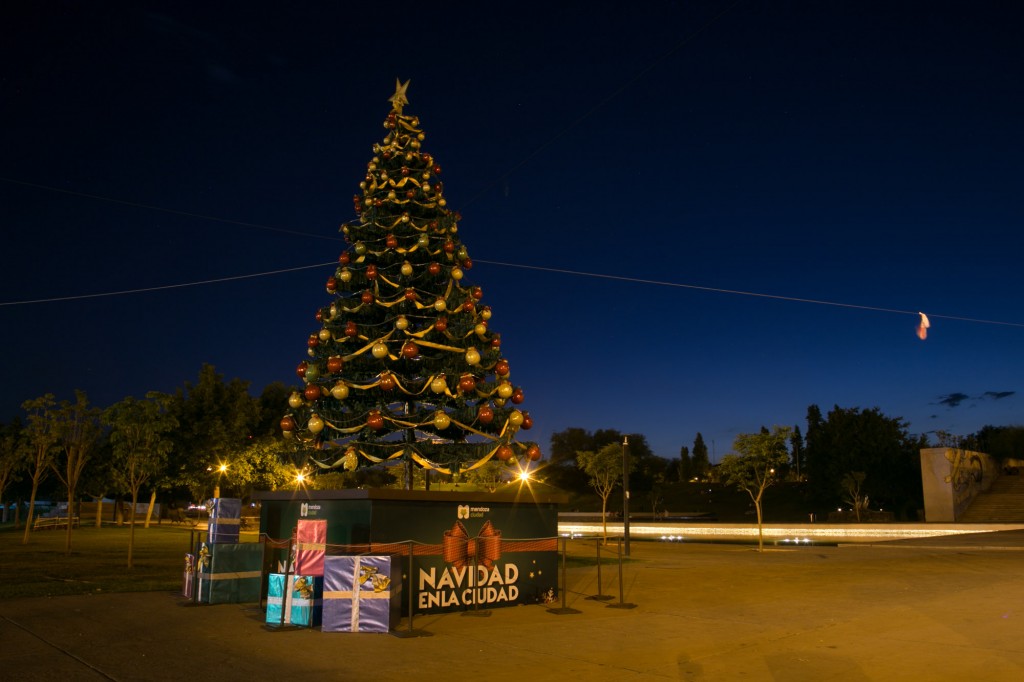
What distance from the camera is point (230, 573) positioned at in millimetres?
12719

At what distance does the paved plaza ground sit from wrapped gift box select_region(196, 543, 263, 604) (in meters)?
0.33

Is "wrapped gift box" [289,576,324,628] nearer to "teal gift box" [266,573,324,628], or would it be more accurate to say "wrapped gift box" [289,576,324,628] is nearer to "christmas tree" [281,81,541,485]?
"teal gift box" [266,573,324,628]

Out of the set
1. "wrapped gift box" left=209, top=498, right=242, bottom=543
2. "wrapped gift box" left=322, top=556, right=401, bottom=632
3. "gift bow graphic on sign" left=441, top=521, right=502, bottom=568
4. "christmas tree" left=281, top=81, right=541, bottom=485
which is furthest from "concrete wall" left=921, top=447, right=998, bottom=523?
"wrapped gift box" left=322, top=556, right=401, bottom=632

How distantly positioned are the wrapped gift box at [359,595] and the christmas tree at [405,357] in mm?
4950

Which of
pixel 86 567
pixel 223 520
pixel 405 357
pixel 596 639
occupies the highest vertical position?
pixel 405 357

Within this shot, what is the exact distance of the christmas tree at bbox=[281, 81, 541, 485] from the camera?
15445 mm

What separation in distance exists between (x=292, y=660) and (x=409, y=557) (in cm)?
337

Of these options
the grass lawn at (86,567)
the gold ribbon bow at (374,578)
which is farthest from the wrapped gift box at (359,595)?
the grass lawn at (86,567)

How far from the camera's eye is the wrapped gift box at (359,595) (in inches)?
397

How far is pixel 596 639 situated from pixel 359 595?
10.2ft

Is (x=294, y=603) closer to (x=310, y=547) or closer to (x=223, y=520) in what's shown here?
(x=310, y=547)

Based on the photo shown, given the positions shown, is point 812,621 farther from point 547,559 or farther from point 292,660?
point 292,660

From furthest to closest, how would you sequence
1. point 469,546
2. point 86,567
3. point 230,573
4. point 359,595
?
1. point 86,567
2. point 230,573
3. point 469,546
4. point 359,595

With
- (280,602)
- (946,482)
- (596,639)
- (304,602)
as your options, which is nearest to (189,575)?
(280,602)
